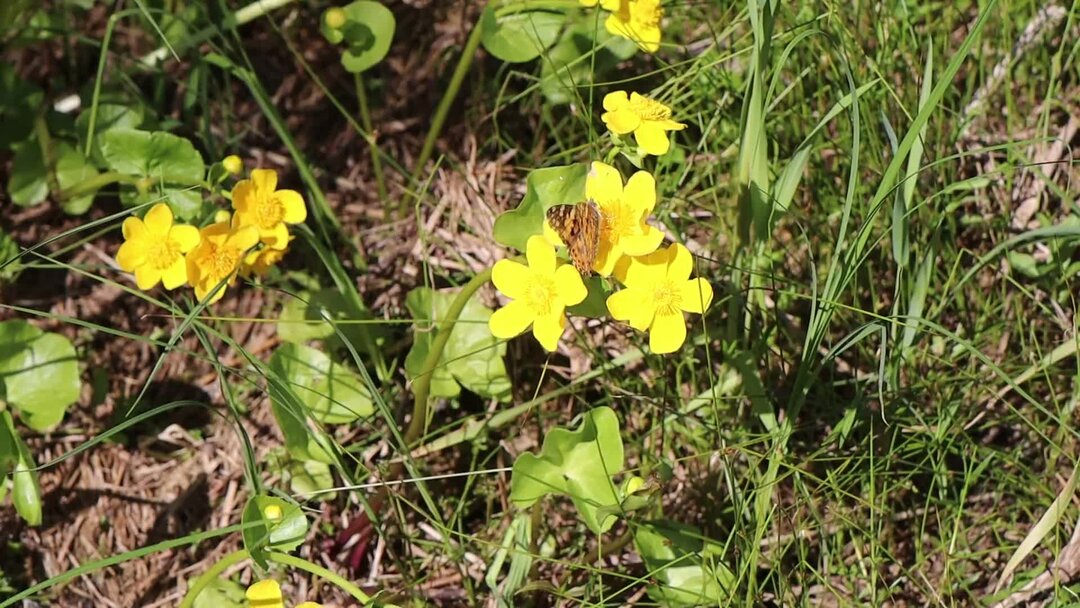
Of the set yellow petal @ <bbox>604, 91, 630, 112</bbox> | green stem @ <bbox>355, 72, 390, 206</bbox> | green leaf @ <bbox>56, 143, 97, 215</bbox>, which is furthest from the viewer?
green leaf @ <bbox>56, 143, 97, 215</bbox>

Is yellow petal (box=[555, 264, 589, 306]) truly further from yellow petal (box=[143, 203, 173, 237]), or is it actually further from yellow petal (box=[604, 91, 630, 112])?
yellow petal (box=[143, 203, 173, 237])

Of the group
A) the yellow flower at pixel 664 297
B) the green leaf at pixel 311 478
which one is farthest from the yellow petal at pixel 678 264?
the green leaf at pixel 311 478

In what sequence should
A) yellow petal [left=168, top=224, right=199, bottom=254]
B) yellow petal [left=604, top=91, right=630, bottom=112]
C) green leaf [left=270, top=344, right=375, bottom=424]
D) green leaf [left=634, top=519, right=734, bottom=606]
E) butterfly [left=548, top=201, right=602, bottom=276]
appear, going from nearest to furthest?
butterfly [left=548, top=201, right=602, bottom=276], yellow petal [left=604, top=91, right=630, bottom=112], green leaf [left=634, top=519, right=734, bottom=606], yellow petal [left=168, top=224, right=199, bottom=254], green leaf [left=270, top=344, right=375, bottom=424]

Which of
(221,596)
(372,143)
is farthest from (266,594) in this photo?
(372,143)

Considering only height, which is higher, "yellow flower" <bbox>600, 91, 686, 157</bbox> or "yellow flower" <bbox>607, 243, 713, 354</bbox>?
"yellow flower" <bbox>600, 91, 686, 157</bbox>

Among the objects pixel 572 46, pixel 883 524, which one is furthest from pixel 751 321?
pixel 572 46

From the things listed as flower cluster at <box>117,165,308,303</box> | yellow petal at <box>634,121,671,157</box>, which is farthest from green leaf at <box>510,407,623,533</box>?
flower cluster at <box>117,165,308,303</box>

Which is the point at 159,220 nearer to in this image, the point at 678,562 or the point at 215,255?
the point at 215,255

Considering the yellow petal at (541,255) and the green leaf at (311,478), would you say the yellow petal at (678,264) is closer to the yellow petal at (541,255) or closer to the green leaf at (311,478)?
the yellow petal at (541,255)

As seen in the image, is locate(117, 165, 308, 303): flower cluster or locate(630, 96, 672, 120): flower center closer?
locate(630, 96, 672, 120): flower center
